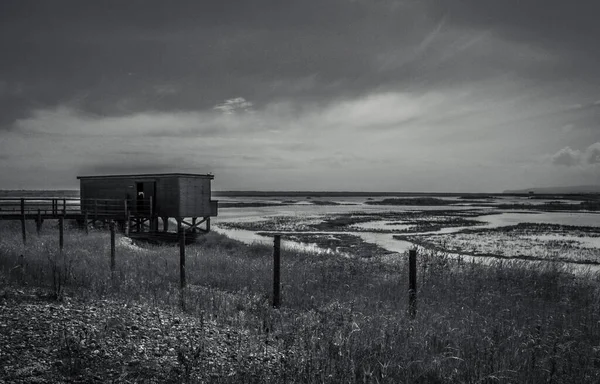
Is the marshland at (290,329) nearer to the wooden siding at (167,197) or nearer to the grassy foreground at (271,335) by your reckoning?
the grassy foreground at (271,335)

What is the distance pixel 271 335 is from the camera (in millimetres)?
7000

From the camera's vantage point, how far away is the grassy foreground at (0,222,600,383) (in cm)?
541

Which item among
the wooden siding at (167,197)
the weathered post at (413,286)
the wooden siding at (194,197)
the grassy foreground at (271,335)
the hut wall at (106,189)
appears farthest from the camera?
the hut wall at (106,189)

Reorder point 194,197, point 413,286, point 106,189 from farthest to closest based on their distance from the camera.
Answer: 1. point 106,189
2. point 194,197
3. point 413,286

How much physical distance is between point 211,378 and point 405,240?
93.4 ft

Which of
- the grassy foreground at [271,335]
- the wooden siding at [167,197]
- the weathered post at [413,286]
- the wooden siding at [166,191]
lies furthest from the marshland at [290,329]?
the wooden siding at [166,191]

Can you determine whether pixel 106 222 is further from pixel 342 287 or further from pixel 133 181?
pixel 342 287

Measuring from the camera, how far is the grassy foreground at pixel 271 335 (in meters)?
5.41

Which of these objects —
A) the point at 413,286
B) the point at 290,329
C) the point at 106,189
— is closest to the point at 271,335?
the point at 290,329

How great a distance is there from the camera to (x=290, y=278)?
1272 cm

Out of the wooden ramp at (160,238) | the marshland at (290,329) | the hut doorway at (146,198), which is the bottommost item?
the wooden ramp at (160,238)

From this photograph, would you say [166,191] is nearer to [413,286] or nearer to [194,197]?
[194,197]

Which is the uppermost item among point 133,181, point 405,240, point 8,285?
point 133,181

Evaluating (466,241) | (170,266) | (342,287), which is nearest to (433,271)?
(342,287)
